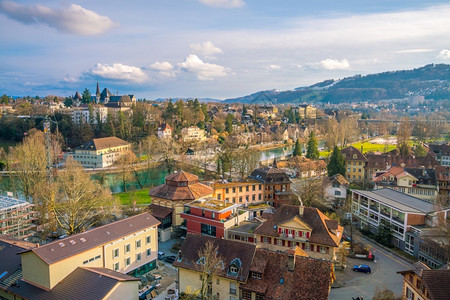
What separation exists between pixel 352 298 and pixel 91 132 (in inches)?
2150

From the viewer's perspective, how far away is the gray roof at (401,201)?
2179 cm

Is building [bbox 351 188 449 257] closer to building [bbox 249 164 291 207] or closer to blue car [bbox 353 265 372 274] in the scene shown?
blue car [bbox 353 265 372 274]

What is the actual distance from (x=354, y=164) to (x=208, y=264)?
99.6 feet

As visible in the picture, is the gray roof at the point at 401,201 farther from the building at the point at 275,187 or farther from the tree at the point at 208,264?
the tree at the point at 208,264

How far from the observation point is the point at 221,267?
14.9 meters

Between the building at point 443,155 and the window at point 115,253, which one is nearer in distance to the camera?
the window at point 115,253

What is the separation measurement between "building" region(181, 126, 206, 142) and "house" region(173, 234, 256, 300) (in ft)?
154

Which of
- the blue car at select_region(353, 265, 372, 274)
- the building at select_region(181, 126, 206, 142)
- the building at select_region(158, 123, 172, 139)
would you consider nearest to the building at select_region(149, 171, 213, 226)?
the blue car at select_region(353, 265, 372, 274)

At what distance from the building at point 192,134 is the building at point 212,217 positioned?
40714 millimetres

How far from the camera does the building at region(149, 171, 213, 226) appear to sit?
24812 millimetres

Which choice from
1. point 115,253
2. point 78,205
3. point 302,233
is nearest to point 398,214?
point 302,233

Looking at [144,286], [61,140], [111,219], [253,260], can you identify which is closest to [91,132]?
[61,140]

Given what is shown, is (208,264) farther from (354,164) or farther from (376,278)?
(354,164)

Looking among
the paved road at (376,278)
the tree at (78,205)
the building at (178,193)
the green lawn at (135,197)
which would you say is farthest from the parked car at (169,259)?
Answer: the green lawn at (135,197)
